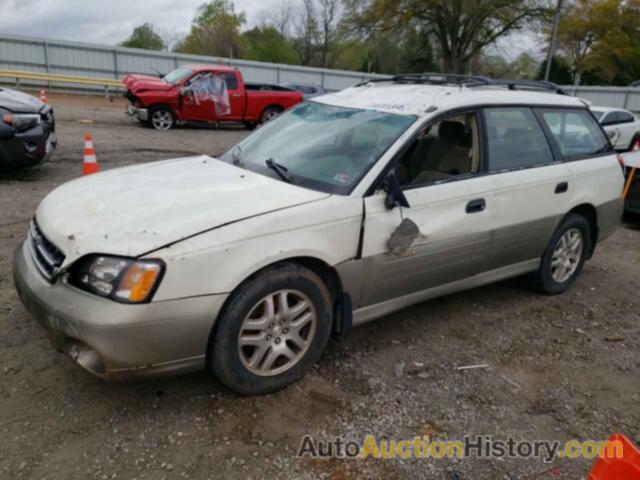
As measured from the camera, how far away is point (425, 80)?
4289 millimetres

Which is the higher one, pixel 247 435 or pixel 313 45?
pixel 313 45

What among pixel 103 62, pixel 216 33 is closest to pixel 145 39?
pixel 216 33

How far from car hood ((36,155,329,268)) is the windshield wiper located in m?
0.08

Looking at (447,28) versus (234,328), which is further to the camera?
(447,28)

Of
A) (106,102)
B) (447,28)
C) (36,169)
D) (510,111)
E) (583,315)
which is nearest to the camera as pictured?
(510,111)

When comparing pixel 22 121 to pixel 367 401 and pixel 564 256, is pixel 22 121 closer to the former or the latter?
pixel 367 401

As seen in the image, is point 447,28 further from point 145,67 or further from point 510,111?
point 510,111

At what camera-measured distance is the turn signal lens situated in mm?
2463

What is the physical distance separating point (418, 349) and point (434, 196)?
1.05 meters

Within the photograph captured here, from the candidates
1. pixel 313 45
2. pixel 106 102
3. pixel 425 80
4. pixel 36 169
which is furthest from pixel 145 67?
pixel 313 45

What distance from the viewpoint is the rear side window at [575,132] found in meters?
4.42

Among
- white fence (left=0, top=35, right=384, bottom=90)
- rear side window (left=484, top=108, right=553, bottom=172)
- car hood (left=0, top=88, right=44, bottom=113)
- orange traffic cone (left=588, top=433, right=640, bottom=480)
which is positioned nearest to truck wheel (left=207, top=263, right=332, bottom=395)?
orange traffic cone (left=588, top=433, right=640, bottom=480)

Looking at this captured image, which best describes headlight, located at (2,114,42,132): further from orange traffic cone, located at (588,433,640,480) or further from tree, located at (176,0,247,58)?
tree, located at (176,0,247,58)

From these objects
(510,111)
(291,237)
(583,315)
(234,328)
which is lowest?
(583,315)
